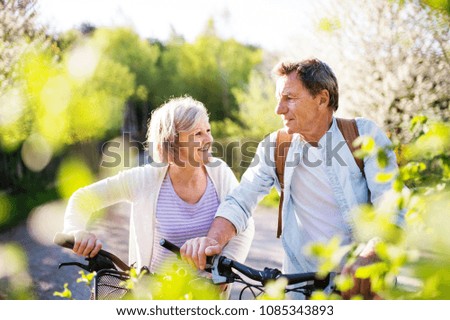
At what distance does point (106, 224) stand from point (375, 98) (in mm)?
5466

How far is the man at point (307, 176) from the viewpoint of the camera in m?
2.04

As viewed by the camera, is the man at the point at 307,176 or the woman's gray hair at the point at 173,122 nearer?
the man at the point at 307,176

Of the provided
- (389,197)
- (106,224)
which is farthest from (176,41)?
(389,197)

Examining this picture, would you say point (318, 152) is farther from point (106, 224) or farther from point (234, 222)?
point (106, 224)

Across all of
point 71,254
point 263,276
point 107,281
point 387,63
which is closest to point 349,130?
point 263,276

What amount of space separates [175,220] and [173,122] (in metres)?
0.46

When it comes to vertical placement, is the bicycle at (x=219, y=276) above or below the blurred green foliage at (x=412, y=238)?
below

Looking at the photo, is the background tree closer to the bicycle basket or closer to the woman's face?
the woman's face

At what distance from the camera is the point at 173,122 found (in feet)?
8.04

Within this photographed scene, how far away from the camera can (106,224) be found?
9.95 meters

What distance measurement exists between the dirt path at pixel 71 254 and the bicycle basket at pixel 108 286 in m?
3.50

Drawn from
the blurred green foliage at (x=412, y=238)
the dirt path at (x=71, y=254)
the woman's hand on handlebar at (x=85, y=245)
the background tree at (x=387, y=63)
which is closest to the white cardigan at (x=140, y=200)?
the woman's hand on handlebar at (x=85, y=245)

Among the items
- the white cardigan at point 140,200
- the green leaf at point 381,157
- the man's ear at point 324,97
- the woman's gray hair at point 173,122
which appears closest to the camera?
the green leaf at point 381,157

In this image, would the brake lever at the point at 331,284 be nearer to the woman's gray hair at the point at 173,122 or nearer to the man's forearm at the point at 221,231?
the man's forearm at the point at 221,231
